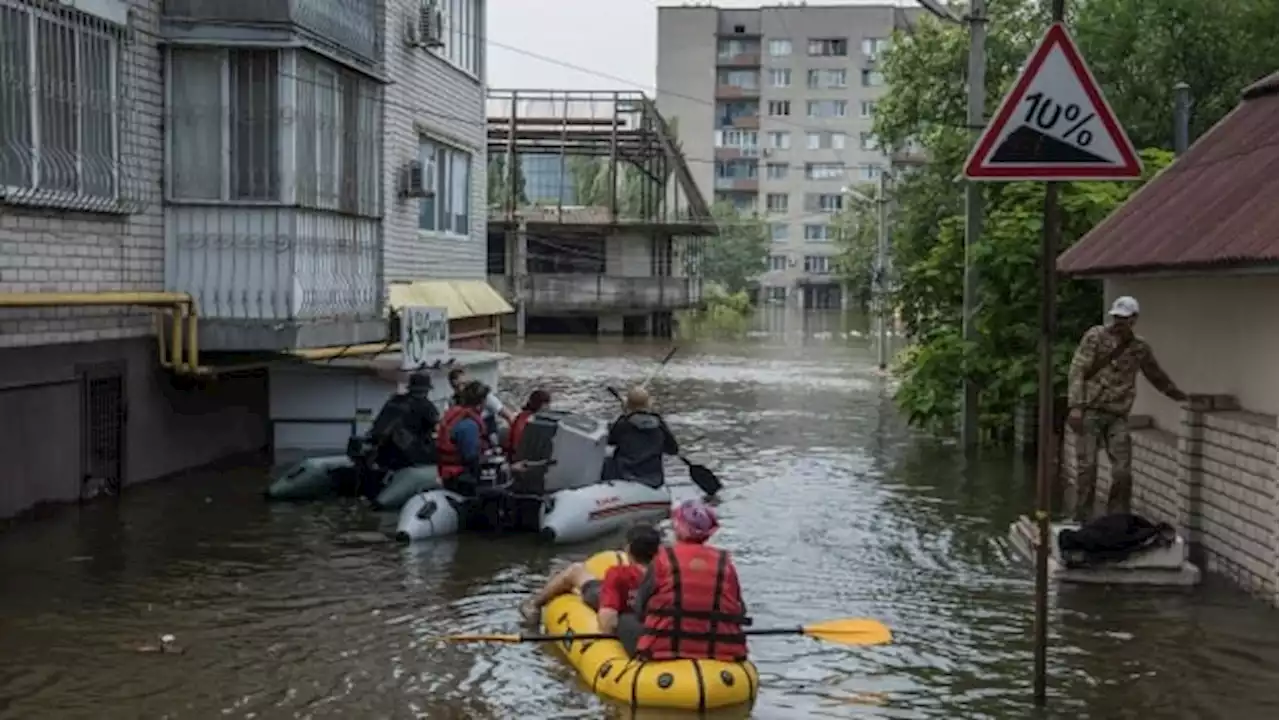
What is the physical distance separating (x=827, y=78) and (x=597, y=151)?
57531 mm

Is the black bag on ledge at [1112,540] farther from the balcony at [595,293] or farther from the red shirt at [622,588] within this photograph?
the balcony at [595,293]

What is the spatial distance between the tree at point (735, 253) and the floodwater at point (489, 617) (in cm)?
8041

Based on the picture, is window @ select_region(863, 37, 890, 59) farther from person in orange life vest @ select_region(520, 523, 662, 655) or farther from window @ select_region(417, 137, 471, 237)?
person in orange life vest @ select_region(520, 523, 662, 655)

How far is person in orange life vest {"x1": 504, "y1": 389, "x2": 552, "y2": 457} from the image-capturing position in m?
14.3

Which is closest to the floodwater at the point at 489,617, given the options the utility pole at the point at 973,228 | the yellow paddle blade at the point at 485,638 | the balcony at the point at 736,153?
the yellow paddle blade at the point at 485,638

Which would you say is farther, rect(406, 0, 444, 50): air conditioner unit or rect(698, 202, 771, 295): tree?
rect(698, 202, 771, 295): tree

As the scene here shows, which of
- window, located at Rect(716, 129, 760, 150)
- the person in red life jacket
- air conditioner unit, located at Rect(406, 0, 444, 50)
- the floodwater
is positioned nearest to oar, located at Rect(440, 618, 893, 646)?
the floodwater

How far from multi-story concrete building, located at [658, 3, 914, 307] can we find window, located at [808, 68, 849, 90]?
0.07 metres

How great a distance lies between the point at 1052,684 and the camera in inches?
345

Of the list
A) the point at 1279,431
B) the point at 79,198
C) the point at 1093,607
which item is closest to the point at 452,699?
the point at 1093,607

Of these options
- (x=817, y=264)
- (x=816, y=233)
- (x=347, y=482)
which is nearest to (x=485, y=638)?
(x=347, y=482)

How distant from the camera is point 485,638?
30.3 ft

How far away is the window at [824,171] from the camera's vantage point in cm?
10712

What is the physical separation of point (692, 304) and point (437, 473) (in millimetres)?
45714
